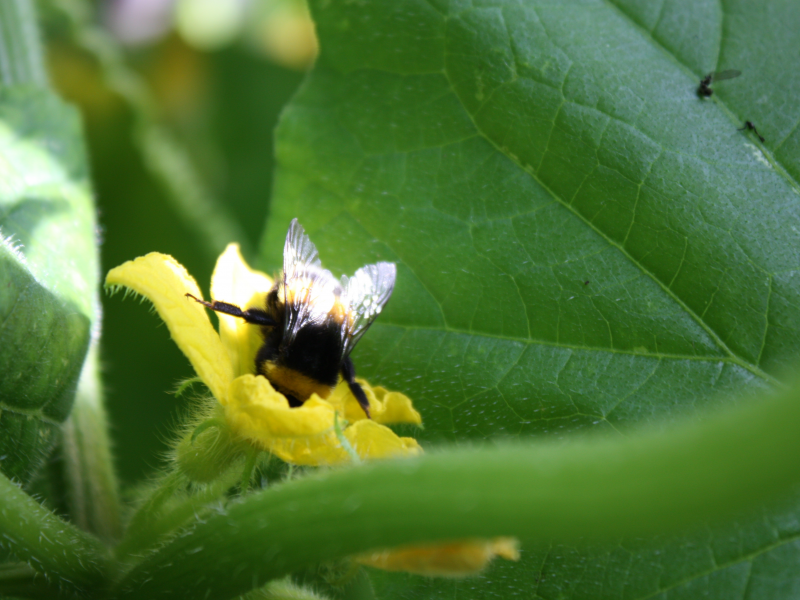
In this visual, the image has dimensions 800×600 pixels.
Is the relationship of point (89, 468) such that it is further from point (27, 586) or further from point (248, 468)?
point (248, 468)

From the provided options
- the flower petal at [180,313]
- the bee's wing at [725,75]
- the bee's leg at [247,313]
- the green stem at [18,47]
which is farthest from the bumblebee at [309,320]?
the green stem at [18,47]

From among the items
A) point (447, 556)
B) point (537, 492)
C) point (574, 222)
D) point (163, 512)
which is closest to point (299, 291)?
point (163, 512)

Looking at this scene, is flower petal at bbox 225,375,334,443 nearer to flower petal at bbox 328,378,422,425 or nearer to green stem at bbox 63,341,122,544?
flower petal at bbox 328,378,422,425

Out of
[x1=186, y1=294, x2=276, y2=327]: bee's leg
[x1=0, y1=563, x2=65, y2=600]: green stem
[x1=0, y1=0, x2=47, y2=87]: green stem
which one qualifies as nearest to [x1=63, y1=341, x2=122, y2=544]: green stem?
[x1=0, y1=563, x2=65, y2=600]: green stem

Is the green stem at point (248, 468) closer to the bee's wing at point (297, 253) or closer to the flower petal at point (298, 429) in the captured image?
the flower petal at point (298, 429)

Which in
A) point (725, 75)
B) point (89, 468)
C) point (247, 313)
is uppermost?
point (725, 75)

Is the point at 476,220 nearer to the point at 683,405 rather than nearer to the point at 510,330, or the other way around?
the point at 510,330
